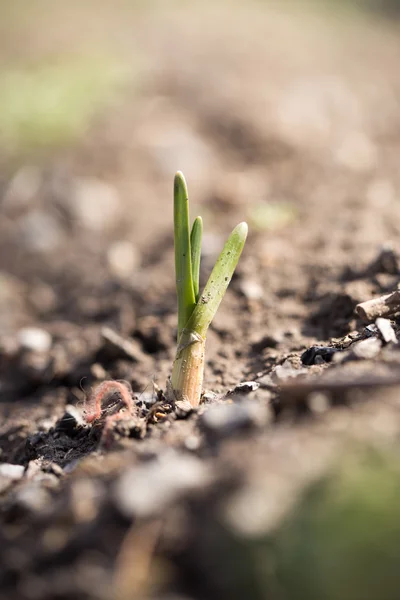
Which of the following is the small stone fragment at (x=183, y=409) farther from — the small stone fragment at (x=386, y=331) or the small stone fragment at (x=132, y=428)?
the small stone fragment at (x=386, y=331)

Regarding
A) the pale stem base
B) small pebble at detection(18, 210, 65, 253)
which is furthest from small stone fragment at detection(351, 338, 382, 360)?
small pebble at detection(18, 210, 65, 253)

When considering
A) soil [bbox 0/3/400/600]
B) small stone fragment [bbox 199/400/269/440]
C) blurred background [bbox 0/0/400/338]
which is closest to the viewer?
soil [bbox 0/3/400/600]

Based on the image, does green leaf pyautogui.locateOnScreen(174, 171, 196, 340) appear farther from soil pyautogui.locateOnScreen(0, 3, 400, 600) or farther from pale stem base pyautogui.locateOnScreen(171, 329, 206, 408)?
soil pyautogui.locateOnScreen(0, 3, 400, 600)

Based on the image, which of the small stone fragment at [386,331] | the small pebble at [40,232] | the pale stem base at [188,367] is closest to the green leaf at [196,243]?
the pale stem base at [188,367]

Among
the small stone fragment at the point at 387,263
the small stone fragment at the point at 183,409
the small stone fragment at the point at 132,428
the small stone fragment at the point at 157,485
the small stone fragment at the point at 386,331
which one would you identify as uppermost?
the small stone fragment at the point at 387,263

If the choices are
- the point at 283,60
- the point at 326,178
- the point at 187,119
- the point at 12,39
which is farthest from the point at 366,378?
the point at 12,39
